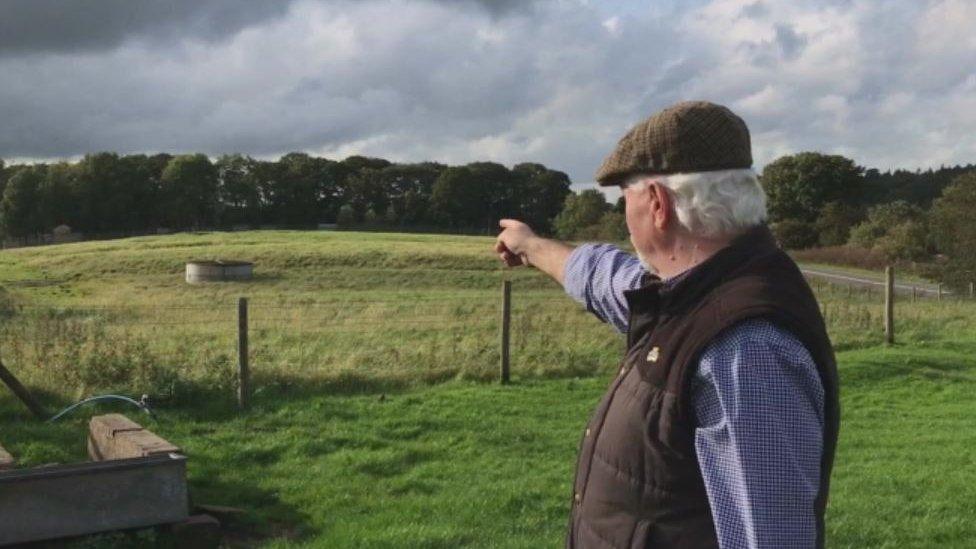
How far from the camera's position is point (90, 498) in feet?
19.5

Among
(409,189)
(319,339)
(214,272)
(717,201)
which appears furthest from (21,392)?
(409,189)

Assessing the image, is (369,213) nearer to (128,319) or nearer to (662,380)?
(128,319)

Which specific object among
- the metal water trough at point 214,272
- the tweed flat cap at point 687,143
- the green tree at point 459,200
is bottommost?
the metal water trough at point 214,272

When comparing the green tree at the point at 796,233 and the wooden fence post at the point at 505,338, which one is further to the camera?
the green tree at the point at 796,233

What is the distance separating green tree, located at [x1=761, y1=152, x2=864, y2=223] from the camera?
7762 cm

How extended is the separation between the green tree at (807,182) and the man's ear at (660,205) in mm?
78010

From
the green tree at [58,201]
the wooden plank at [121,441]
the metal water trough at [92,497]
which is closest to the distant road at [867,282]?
the wooden plank at [121,441]

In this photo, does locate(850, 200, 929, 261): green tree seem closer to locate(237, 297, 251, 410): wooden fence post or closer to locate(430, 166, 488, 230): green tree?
locate(430, 166, 488, 230): green tree

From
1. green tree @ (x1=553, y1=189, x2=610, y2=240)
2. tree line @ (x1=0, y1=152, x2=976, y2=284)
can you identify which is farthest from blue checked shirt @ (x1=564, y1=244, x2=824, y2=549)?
green tree @ (x1=553, y1=189, x2=610, y2=240)

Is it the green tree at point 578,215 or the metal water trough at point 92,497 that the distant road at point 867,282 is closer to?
the green tree at point 578,215

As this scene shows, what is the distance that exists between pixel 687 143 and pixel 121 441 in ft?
20.1

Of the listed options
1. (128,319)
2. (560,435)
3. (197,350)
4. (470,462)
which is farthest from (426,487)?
(128,319)

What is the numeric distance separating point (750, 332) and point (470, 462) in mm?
6960

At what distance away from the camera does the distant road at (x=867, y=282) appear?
4058 cm
